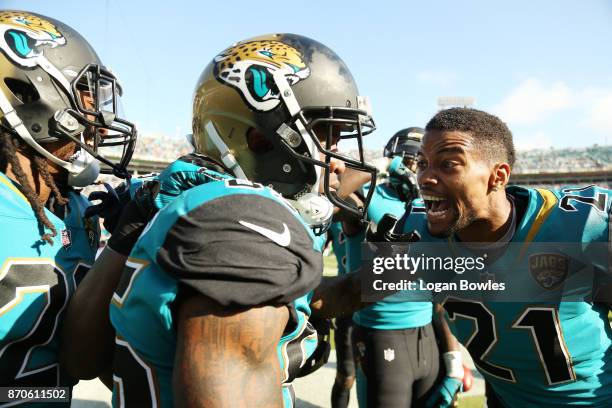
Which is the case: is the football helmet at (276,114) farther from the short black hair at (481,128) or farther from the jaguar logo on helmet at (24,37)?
the short black hair at (481,128)

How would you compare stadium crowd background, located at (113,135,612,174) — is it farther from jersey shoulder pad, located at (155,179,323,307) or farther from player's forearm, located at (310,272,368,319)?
jersey shoulder pad, located at (155,179,323,307)

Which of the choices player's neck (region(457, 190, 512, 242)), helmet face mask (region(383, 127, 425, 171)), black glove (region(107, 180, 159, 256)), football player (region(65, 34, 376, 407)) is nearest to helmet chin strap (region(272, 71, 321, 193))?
football player (region(65, 34, 376, 407))

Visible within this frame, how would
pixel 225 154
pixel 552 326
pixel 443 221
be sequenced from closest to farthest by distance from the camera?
pixel 225 154 → pixel 552 326 → pixel 443 221

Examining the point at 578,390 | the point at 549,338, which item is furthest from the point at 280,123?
the point at 578,390

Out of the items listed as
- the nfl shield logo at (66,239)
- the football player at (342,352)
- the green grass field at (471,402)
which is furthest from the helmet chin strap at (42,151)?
the green grass field at (471,402)

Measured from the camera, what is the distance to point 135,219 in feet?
5.11

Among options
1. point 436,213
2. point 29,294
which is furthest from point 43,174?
point 436,213

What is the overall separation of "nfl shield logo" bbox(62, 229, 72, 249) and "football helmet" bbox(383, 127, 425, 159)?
4.16 metres

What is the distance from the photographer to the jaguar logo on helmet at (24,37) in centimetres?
A: 196

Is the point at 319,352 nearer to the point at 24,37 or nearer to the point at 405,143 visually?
the point at 24,37

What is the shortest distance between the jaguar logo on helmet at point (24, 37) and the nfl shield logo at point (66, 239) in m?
0.71

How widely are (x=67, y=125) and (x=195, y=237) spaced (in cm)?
122

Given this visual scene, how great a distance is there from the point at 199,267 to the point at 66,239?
3.64ft

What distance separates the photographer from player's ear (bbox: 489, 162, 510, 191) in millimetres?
2732
